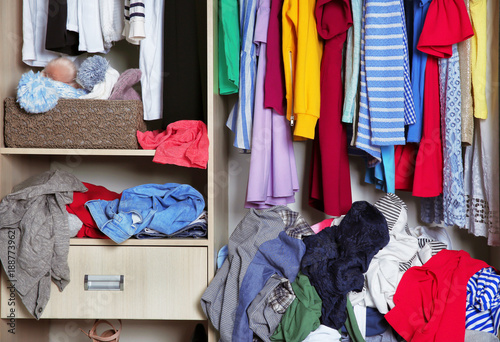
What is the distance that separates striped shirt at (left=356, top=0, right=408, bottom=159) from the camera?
1586mm

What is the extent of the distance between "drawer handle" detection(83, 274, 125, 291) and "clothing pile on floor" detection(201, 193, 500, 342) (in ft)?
0.98

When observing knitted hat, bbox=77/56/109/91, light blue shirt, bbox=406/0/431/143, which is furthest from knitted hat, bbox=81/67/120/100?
light blue shirt, bbox=406/0/431/143

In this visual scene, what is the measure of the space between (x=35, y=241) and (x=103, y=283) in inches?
10.1

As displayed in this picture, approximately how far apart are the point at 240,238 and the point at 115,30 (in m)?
0.88

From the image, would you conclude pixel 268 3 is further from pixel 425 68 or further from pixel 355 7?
pixel 425 68

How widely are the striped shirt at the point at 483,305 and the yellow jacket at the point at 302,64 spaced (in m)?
0.70

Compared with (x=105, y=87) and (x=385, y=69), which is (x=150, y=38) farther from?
(x=385, y=69)

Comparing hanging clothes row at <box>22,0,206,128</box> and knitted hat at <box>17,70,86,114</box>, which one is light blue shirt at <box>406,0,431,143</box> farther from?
knitted hat at <box>17,70,86,114</box>

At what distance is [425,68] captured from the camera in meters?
1.66

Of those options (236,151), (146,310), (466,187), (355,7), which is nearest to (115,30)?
(236,151)

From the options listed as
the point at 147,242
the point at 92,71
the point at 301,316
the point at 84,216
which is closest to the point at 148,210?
the point at 147,242

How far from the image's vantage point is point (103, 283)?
1583 millimetres

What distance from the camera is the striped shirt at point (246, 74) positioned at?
→ 5.55 ft

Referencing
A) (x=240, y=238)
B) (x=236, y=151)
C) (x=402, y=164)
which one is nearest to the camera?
(x=240, y=238)
